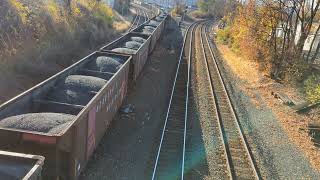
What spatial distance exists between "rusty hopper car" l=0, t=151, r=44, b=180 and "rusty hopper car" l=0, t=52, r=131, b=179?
99cm

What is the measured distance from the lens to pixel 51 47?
2200 cm

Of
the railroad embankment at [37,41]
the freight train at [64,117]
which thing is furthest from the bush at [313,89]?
the railroad embankment at [37,41]

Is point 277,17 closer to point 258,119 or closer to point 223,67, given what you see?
point 223,67

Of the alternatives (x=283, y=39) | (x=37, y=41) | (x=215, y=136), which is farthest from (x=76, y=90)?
(x=283, y=39)

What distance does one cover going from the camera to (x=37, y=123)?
7871mm

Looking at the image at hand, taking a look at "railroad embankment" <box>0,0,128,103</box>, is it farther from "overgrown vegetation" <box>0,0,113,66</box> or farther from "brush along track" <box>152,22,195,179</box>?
"brush along track" <box>152,22,195,179</box>

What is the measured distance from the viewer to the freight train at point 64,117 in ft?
24.0

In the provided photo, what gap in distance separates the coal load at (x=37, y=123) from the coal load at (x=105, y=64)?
5.82 meters

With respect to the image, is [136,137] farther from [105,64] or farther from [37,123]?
[37,123]

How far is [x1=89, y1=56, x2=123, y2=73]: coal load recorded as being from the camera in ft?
46.1

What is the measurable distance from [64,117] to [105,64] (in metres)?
5.76

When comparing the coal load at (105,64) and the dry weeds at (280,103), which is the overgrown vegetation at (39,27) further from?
the dry weeds at (280,103)

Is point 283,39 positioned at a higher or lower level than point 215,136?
higher

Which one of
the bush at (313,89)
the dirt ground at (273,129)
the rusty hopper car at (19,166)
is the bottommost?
the dirt ground at (273,129)
